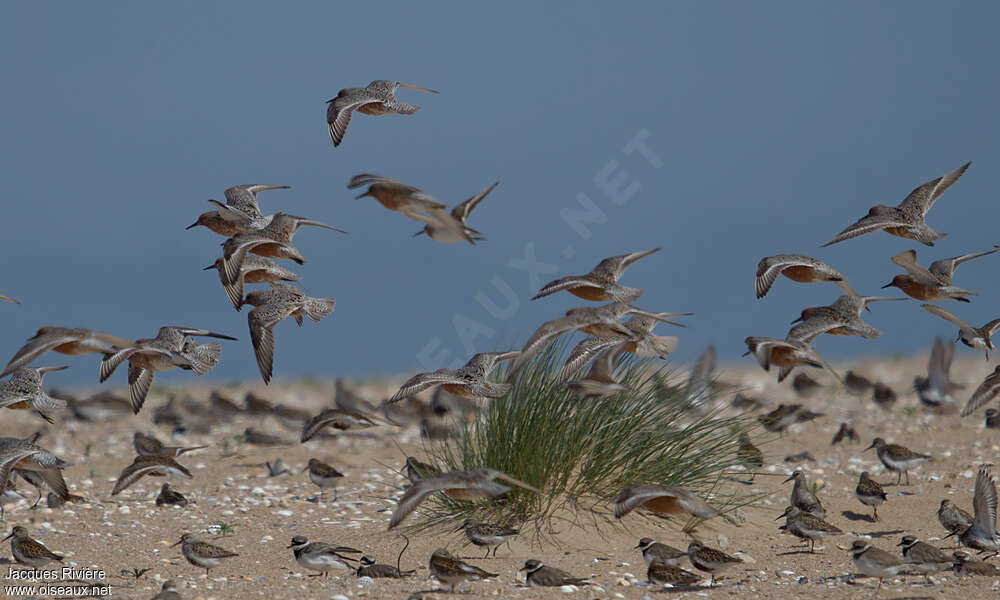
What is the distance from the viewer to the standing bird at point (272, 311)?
7.28 meters

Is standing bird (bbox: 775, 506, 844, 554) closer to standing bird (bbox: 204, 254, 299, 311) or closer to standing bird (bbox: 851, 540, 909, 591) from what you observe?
standing bird (bbox: 851, 540, 909, 591)

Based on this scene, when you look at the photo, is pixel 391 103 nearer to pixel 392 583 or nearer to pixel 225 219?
pixel 225 219

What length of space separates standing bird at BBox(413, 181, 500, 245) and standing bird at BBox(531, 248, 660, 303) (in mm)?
672

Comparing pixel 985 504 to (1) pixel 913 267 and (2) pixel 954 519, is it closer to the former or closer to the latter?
(2) pixel 954 519

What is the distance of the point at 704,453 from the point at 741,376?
12937 millimetres

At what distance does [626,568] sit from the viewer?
25.0 feet

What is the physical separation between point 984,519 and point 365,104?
5788 mm

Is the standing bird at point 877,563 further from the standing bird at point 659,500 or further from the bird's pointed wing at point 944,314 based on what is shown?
the bird's pointed wing at point 944,314

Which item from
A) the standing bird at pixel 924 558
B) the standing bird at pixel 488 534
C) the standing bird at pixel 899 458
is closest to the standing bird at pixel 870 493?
the standing bird at pixel 899 458

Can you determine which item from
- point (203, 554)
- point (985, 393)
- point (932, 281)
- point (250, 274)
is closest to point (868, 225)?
point (932, 281)

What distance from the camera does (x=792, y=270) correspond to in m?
7.39

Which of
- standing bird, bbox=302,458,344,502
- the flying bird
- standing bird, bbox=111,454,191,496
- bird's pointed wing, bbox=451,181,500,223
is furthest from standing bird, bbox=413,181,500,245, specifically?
standing bird, bbox=302,458,344,502

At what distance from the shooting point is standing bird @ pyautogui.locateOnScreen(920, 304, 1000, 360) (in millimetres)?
7602

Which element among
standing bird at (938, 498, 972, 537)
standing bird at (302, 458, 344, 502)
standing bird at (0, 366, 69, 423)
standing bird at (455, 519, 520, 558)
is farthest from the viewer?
standing bird at (302, 458, 344, 502)
